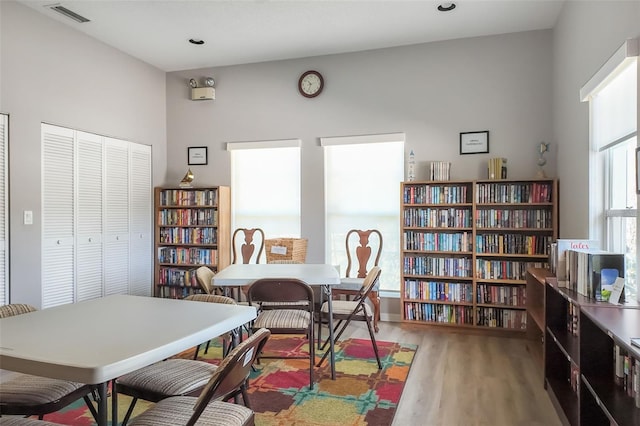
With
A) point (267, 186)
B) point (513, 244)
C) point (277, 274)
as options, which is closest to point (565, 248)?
point (513, 244)

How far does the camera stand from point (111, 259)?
513cm

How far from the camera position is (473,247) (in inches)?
180

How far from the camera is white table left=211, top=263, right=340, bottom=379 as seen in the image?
10.7 ft

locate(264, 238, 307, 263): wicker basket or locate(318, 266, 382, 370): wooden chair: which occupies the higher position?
locate(264, 238, 307, 263): wicker basket

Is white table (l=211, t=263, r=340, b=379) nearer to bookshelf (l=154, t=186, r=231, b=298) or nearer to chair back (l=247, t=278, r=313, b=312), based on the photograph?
chair back (l=247, t=278, r=313, b=312)

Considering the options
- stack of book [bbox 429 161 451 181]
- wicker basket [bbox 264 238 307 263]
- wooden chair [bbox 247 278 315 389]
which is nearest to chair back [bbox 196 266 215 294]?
wooden chair [bbox 247 278 315 389]

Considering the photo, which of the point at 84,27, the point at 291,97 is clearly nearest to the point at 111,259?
the point at 84,27

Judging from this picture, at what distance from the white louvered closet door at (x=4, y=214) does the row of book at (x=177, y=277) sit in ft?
6.45

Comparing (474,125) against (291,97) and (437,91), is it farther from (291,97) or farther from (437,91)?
(291,97)

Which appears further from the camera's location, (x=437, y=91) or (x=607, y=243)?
(x=437, y=91)

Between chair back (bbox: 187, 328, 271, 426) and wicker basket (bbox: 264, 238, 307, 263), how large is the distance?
3153 millimetres

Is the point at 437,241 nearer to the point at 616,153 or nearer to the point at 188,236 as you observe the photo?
the point at 616,153

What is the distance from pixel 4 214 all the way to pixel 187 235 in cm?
210

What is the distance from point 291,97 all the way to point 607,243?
3.81 metres
